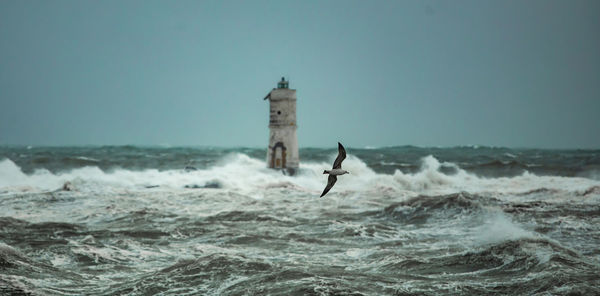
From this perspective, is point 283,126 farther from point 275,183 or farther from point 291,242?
point 291,242

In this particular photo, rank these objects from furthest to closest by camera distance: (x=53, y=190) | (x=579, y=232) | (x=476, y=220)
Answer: (x=53, y=190) < (x=476, y=220) < (x=579, y=232)

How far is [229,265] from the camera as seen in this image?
9.30 meters

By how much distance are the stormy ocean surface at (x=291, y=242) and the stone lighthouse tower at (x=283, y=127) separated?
3.11 m

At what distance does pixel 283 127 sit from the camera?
2556cm

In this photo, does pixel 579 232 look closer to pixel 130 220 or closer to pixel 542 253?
pixel 542 253

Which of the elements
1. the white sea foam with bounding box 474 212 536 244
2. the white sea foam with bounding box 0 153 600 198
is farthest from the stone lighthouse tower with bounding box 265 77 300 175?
the white sea foam with bounding box 474 212 536 244

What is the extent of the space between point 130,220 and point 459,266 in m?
9.28

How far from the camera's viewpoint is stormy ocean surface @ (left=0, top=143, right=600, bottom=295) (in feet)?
27.1

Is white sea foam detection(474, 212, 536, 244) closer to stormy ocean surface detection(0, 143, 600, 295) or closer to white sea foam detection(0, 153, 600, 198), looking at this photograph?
stormy ocean surface detection(0, 143, 600, 295)

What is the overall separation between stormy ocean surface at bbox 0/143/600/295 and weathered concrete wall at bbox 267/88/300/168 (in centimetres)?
314

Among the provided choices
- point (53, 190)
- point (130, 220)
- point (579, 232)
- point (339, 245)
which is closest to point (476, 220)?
point (579, 232)

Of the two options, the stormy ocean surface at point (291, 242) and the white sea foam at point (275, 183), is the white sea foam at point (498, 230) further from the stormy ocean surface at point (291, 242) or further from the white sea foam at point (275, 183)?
the white sea foam at point (275, 183)

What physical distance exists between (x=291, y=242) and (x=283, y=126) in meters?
14.0

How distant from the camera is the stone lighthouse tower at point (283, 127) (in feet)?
83.6
